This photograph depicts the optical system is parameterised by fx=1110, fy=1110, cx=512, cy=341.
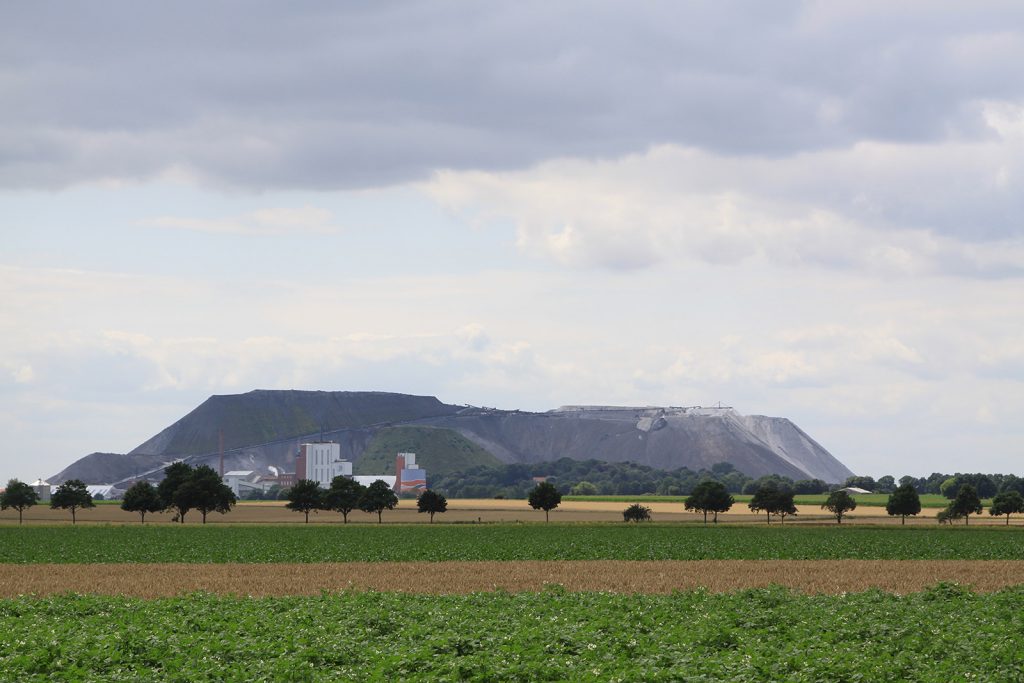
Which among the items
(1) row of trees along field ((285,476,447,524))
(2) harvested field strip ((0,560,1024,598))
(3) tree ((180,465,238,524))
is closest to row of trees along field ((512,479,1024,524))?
(1) row of trees along field ((285,476,447,524))

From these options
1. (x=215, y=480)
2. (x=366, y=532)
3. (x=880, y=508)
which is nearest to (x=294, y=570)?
(x=366, y=532)

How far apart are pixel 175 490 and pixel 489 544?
73.8m

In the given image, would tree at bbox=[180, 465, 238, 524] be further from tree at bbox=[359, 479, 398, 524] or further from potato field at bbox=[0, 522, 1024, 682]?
potato field at bbox=[0, 522, 1024, 682]

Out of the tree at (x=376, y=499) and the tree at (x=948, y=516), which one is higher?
the tree at (x=376, y=499)

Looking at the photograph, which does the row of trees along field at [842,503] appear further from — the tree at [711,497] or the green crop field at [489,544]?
the green crop field at [489,544]

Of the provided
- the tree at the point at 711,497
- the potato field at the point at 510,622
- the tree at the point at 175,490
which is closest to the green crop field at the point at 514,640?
the potato field at the point at 510,622

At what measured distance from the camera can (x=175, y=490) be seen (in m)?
147

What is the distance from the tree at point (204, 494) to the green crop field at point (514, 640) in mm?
105921

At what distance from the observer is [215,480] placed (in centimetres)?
14550

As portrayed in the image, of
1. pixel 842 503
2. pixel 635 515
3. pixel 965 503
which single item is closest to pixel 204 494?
pixel 635 515

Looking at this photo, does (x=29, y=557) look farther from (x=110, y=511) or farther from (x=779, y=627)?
(x=110, y=511)

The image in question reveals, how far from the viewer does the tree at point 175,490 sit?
142500 mm

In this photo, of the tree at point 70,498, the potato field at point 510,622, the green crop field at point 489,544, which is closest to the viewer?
the potato field at point 510,622

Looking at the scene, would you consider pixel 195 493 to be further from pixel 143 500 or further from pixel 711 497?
pixel 711 497
